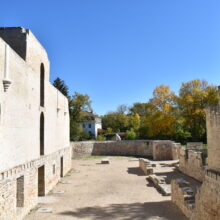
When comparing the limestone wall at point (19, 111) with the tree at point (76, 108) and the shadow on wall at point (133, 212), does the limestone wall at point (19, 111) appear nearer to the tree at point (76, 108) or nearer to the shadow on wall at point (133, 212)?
the shadow on wall at point (133, 212)

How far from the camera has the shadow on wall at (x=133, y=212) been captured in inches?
350

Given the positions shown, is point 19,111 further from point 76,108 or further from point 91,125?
point 91,125

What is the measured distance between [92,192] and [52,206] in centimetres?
294

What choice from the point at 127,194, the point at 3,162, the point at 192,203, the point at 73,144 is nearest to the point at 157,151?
the point at 73,144

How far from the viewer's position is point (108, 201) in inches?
435

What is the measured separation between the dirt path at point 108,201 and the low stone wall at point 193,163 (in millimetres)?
3420

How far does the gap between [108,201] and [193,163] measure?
7.54 meters

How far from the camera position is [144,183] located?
14.6 metres

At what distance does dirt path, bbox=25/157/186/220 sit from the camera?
9.11 meters

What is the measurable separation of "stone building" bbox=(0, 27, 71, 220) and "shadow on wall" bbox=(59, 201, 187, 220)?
2.34m

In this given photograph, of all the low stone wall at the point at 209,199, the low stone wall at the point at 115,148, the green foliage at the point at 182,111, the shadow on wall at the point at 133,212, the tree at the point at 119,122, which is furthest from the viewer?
the tree at the point at 119,122

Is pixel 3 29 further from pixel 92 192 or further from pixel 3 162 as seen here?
pixel 92 192

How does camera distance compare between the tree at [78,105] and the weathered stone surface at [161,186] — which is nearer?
the weathered stone surface at [161,186]

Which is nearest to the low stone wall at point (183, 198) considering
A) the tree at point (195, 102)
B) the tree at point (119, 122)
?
the tree at point (195, 102)
